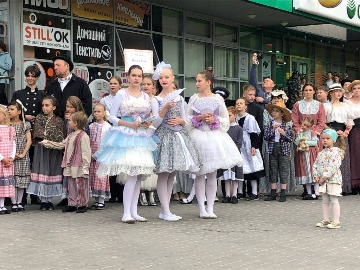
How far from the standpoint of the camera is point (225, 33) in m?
21.2

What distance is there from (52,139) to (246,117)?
3.62 metres

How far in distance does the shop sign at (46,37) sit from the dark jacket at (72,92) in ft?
11.8

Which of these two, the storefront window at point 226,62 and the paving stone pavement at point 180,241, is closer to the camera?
the paving stone pavement at point 180,241

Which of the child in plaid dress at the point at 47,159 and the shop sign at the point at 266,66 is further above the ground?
the shop sign at the point at 266,66

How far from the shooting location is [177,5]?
60.9 feet

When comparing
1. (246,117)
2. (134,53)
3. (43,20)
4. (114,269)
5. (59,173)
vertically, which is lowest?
(114,269)

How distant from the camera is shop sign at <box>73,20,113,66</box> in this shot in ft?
51.8

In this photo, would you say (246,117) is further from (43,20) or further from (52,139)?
(43,20)

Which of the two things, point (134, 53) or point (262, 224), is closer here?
point (262, 224)

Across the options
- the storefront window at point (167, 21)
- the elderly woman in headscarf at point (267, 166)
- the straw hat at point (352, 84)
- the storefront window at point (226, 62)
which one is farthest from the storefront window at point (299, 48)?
the elderly woman in headscarf at point (267, 166)

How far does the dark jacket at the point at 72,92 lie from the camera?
11023 millimetres

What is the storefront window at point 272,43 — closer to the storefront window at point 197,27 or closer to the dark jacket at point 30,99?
the storefront window at point 197,27

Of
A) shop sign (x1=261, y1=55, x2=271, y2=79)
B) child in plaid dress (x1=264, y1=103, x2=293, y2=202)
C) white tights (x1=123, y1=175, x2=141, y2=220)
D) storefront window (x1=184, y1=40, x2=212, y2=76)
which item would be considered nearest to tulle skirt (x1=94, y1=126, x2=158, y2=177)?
white tights (x1=123, y1=175, x2=141, y2=220)

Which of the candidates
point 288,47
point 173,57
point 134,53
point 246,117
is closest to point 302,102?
point 246,117
